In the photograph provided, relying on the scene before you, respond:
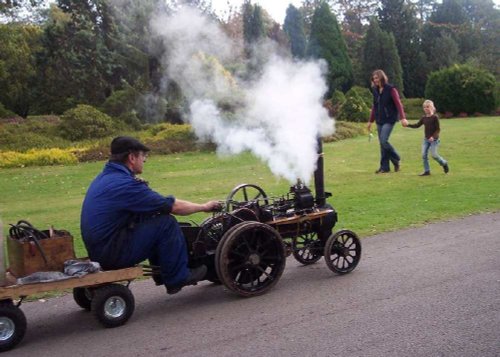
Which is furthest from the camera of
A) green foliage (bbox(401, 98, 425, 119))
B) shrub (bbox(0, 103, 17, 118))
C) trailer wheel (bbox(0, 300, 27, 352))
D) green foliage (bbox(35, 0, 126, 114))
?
green foliage (bbox(401, 98, 425, 119))

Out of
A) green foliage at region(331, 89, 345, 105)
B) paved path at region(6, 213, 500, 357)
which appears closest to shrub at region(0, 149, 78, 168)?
paved path at region(6, 213, 500, 357)

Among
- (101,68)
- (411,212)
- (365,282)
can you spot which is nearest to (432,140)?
(411,212)

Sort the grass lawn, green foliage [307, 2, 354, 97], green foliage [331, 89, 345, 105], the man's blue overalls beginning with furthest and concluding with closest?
green foliage [307, 2, 354, 97] → green foliage [331, 89, 345, 105] → the grass lawn → the man's blue overalls

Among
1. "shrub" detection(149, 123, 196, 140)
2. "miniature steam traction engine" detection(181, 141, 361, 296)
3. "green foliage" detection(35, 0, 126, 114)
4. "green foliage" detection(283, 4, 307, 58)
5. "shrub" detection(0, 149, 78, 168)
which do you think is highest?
"green foliage" detection(283, 4, 307, 58)

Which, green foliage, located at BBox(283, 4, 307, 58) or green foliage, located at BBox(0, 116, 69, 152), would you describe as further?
green foliage, located at BBox(283, 4, 307, 58)

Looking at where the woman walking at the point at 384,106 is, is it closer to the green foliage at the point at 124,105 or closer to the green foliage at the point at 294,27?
the green foliage at the point at 124,105

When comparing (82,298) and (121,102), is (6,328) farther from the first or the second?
(121,102)

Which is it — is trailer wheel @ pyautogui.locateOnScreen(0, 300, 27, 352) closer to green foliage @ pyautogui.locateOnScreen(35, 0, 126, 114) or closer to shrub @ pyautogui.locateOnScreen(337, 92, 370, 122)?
green foliage @ pyautogui.locateOnScreen(35, 0, 126, 114)

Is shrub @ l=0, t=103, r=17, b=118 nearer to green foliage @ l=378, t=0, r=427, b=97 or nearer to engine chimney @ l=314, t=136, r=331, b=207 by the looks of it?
green foliage @ l=378, t=0, r=427, b=97

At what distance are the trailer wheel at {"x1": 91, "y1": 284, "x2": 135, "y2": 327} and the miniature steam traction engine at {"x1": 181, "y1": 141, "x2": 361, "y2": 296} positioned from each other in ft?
2.68

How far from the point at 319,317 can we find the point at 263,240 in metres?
1.11

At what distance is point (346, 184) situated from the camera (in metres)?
12.3

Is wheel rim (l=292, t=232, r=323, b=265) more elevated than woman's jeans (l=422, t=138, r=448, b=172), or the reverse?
woman's jeans (l=422, t=138, r=448, b=172)

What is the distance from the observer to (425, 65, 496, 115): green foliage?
32.7m
